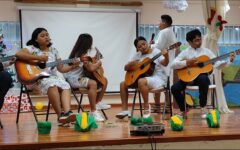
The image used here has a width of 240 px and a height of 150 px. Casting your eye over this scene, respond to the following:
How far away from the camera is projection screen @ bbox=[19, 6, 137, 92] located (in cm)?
636

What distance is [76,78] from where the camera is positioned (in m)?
3.87

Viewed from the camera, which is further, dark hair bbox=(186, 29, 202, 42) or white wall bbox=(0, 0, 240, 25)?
white wall bbox=(0, 0, 240, 25)

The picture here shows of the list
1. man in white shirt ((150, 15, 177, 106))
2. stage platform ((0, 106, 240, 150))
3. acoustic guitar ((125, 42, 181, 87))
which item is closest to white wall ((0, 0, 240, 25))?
man in white shirt ((150, 15, 177, 106))

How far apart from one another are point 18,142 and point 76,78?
1.43 m

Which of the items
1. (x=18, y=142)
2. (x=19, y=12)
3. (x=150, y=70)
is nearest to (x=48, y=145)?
(x=18, y=142)

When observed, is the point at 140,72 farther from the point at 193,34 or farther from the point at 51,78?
the point at 51,78

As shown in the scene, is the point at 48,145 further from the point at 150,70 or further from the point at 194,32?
the point at 194,32

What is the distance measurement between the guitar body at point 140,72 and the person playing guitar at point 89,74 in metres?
0.31

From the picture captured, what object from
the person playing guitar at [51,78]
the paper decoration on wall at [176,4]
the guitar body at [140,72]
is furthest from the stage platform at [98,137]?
the paper decoration on wall at [176,4]

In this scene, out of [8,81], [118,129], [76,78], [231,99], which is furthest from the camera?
[231,99]

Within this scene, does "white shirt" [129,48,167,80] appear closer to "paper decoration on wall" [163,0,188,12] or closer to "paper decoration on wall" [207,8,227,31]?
"paper decoration on wall" [163,0,188,12]

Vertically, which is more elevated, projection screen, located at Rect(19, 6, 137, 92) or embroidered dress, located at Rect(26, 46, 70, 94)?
projection screen, located at Rect(19, 6, 137, 92)

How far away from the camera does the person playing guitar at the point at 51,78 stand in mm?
3364

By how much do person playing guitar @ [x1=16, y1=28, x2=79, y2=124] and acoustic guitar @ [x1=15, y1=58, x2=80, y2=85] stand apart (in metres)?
0.04
